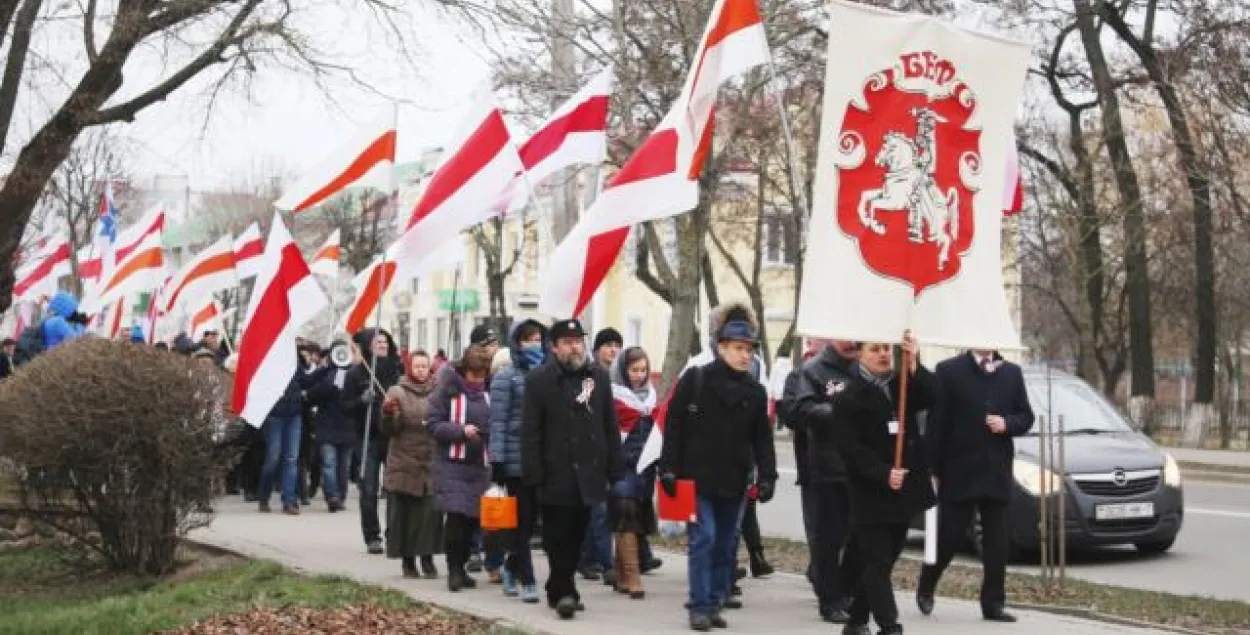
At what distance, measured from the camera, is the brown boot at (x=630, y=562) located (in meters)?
11.5

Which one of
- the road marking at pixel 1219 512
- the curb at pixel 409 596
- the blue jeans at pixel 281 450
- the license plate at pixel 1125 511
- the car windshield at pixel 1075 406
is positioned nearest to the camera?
the curb at pixel 409 596

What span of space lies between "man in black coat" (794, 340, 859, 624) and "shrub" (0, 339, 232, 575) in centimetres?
471

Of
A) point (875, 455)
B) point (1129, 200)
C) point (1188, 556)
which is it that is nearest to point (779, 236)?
point (1129, 200)

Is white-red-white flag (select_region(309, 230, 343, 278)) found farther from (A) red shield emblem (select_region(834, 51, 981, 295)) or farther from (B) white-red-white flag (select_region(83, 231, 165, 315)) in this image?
(A) red shield emblem (select_region(834, 51, 981, 295))

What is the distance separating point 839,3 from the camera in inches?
347

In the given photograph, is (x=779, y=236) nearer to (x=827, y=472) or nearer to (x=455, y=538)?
(x=455, y=538)

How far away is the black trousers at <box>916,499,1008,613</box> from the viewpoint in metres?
10.4

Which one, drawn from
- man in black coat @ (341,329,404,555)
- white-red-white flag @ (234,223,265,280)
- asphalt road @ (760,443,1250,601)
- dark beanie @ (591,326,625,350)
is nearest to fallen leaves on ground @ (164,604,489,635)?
dark beanie @ (591,326,625,350)

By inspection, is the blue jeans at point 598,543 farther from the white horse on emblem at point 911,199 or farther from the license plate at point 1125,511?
the license plate at point 1125,511

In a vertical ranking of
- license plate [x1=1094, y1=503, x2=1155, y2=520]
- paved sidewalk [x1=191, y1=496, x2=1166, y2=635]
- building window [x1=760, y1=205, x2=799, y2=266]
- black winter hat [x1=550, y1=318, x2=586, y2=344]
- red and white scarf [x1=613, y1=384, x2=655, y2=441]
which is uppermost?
building window [x1=760, y1=205, x2=799, y2=266]

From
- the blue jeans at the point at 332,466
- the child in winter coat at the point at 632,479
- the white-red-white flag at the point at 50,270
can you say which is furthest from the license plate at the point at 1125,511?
the white-red-white flag at the point at 50,270

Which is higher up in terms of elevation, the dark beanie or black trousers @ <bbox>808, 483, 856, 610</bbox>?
the dark beanie

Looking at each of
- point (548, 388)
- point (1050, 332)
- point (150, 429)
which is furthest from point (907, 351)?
point (1050, 332)

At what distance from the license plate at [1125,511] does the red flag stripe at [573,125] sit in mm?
5073
